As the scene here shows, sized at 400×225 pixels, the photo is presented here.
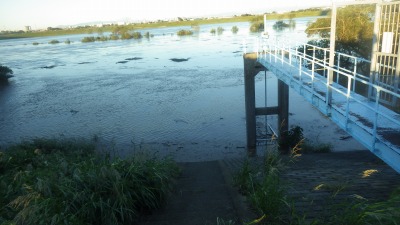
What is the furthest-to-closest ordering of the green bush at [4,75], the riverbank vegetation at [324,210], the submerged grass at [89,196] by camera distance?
the green bush at [4,75] < the submerged grass at [89,196] < the riverbank vegetation at [324,210]

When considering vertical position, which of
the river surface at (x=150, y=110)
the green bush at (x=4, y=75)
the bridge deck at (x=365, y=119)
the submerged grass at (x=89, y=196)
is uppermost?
the bridge deck at (x=365, y=119)

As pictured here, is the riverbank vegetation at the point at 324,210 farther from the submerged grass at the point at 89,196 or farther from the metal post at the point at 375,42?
the metal post at the point at 375,42

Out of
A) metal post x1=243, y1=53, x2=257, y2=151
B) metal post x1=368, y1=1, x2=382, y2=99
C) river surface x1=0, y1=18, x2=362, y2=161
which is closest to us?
metal post x1=368, y1=1, x2=382, y2=99

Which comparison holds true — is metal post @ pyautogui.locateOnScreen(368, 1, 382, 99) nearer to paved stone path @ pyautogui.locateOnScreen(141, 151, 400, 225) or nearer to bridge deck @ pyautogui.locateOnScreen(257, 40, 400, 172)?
bridge deck @ pyautogui.locateOnScreen(257, 40, 400, 172)

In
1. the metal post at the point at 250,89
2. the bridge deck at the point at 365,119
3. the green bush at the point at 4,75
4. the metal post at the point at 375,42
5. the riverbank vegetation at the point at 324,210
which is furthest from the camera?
the green bush at the point at 4,75

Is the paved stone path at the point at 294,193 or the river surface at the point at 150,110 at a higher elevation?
the paved stone path at the point at 294,193

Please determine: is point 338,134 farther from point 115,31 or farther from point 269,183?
point 115,31

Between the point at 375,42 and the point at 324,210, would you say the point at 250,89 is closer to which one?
the point at 375,42

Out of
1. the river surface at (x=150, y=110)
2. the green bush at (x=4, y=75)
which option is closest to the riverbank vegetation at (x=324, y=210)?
the river surface at (x=150, y=110)

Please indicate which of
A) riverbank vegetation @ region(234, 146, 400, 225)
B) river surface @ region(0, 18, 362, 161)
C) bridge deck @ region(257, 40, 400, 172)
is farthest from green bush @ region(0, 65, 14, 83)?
riverbank vegetation @ region(234, 146, 400, 225)

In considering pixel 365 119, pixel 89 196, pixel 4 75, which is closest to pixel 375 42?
pixel 365 119

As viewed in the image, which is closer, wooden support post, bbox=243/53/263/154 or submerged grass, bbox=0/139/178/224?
submerged grass, bbox=0/139/178/224

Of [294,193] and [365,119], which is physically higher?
[365,119]

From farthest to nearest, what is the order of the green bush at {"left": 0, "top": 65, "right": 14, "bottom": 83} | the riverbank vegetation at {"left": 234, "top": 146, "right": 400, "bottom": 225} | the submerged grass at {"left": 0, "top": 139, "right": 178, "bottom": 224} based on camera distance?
1. the green bush at {"left": 0, "top": 65, "right": 14, "bottom": 83}
2. the submerged grass at {"left": 0, "top": 139, "right": 178, "bottom": 224}
3. the riverbank vegetation at {"left": 234, "top": 146, "right": 400, "bottom": 225}
